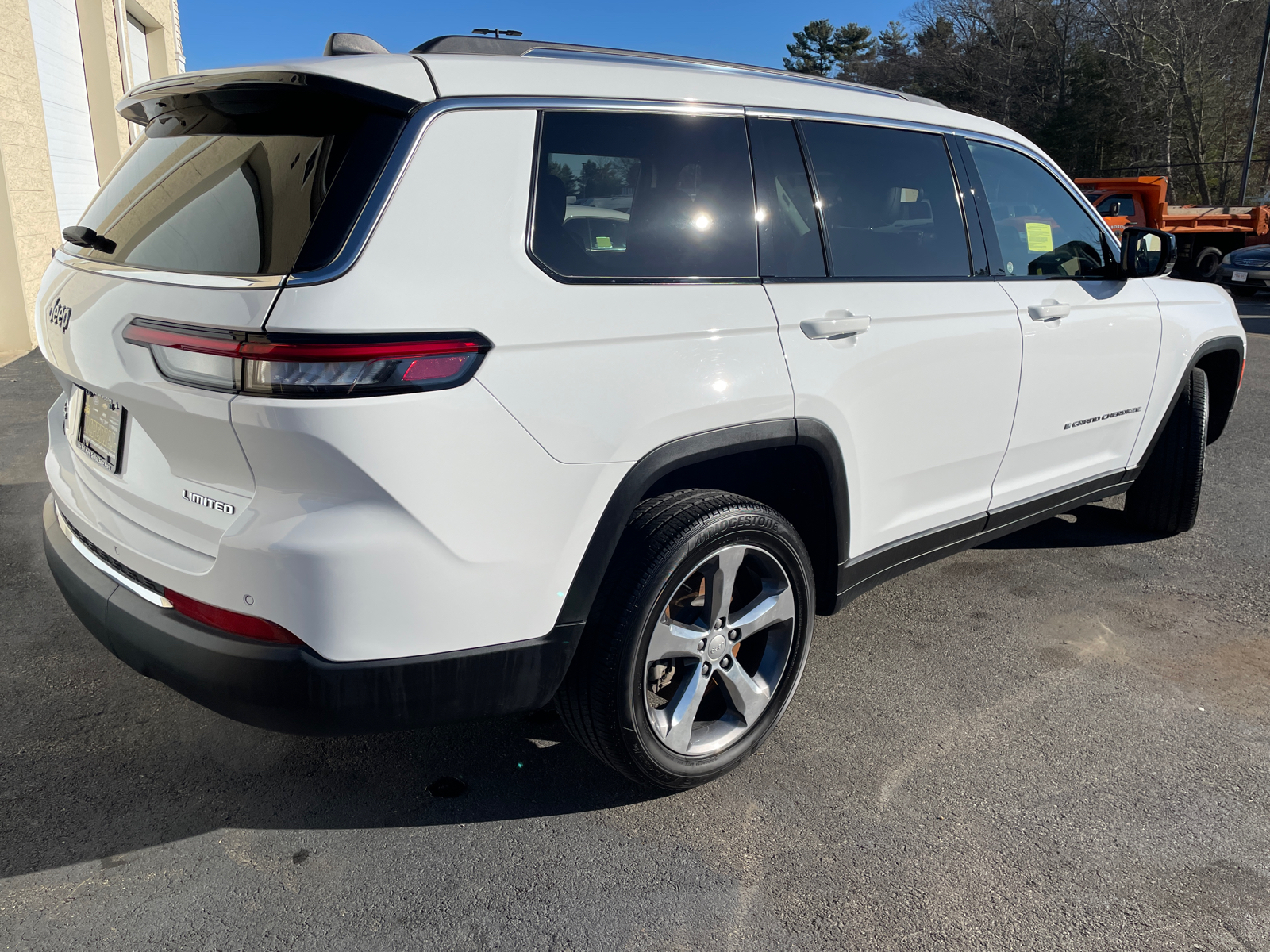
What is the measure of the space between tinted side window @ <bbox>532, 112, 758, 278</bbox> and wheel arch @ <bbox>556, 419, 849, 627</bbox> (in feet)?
1.43

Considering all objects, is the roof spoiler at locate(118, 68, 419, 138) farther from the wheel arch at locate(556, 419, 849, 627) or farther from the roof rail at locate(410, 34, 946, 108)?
the wheel arch at locate(556, 419, 849, 627)

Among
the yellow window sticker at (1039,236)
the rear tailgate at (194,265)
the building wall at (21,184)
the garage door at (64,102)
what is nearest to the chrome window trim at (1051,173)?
the yellow window sticker at (1039,236)

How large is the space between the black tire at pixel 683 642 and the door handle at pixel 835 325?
50 centimetres

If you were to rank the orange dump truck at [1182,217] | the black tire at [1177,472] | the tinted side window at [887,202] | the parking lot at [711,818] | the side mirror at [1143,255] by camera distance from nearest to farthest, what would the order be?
1. the parking lot at [711,818]
2. the tinted side window at [887,202]
3. the side mirror at [1143,255]
4. the black tire at [1177,472]
5. the orange dump truck at [1182,217]

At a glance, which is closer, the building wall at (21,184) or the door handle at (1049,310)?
the door handle at (1049,310)

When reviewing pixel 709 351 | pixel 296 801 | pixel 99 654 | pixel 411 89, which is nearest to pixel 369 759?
pixel 296 801

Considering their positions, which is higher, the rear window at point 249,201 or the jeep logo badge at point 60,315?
the rear window at point 249,201

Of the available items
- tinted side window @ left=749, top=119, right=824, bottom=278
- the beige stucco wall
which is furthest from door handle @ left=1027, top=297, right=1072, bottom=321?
the beige stucco wall

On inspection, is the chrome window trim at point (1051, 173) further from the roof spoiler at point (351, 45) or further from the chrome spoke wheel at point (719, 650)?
the roof spoiler at point (351, 45)

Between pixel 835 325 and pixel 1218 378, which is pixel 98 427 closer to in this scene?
pixel 835 325

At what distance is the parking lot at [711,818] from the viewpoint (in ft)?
6.91

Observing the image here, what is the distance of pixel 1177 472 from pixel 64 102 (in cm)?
1267

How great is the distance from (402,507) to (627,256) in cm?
84

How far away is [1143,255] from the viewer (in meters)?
3.73
